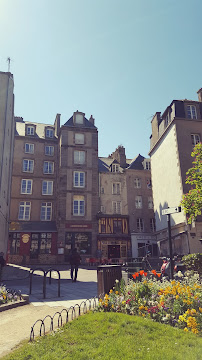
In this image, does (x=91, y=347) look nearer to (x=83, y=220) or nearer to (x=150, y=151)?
(x=83, y=220)

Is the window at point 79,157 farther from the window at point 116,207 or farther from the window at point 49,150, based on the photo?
the window at point 116,207

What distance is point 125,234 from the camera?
106ft

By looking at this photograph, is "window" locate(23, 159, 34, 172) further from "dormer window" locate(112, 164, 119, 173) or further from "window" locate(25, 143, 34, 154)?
"dormer window" locate(112, 164, 119, 173)

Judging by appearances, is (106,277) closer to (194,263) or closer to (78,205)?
(194,263)

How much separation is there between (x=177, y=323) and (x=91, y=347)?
5.74 ft

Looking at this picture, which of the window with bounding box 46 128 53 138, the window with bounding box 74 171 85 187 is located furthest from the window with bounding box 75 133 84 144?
the window with bounding box 46 128 53 138

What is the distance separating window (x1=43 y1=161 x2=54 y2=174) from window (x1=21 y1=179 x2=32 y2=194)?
98.1 inches

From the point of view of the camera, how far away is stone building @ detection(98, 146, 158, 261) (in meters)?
31.5

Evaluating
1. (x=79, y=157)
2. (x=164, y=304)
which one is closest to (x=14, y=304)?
(x=164, y=304)

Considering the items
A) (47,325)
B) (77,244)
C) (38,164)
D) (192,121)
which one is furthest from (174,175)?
(47,325)

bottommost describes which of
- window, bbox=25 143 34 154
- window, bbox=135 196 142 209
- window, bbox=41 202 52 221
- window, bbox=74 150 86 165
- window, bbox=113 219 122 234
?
window, bbox=113 219 122 234

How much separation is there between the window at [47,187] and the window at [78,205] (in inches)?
168

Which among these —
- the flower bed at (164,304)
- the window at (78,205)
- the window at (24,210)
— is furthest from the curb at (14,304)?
the window at (24,210)

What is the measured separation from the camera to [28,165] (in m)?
33.3
